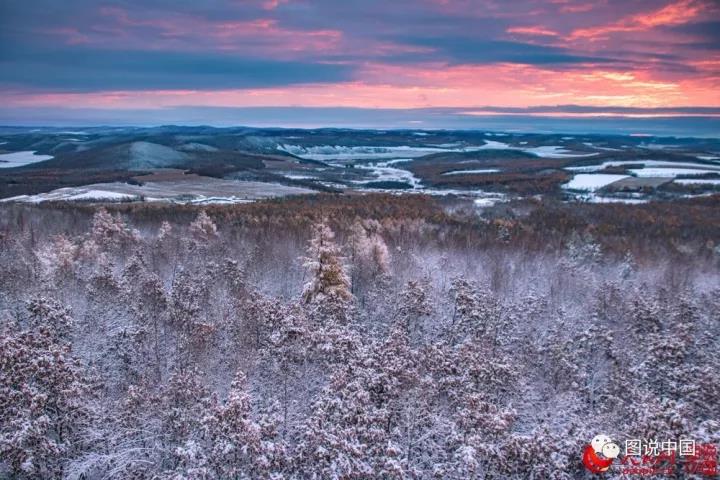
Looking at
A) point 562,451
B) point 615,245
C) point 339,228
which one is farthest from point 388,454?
point 615,245

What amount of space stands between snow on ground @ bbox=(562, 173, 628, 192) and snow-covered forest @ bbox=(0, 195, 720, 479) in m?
58.9

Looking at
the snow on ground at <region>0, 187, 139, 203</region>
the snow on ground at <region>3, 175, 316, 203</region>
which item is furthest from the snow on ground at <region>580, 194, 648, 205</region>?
the snow on ground at <region>0, 187, 139, 203</region>

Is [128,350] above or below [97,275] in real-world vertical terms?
below

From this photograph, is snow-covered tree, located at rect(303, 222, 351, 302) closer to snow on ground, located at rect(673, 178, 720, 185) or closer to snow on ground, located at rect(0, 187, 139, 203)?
snow on ground, located at rect(0, 187, 139, 203)

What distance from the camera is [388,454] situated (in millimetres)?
11922

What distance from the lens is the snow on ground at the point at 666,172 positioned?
10631cm

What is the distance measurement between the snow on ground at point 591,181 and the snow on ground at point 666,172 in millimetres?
5853

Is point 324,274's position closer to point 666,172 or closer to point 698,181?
point 698,181

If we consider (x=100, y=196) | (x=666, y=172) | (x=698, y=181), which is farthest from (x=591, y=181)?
(x=100, y=196)

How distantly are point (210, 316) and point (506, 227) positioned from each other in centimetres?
3051

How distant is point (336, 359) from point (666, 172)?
120239 millimetres

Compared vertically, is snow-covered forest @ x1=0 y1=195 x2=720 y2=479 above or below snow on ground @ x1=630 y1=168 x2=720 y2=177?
below

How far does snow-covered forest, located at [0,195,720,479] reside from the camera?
1238cm

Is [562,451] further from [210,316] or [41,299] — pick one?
[41,299]
